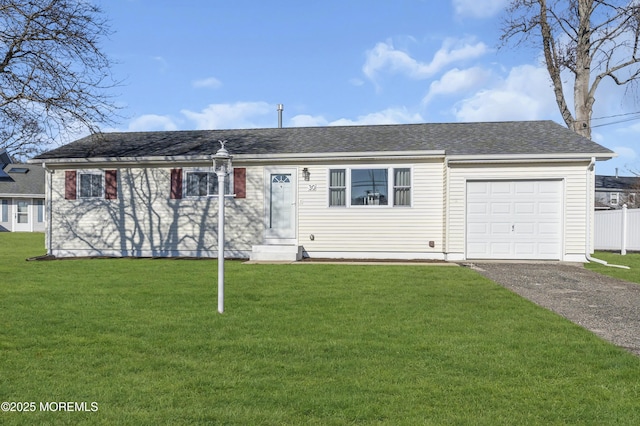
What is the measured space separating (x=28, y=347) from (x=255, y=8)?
1075cm

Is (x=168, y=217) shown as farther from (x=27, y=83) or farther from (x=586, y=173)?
(x=586, y=173)

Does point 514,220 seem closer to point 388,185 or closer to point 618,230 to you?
point 388,185

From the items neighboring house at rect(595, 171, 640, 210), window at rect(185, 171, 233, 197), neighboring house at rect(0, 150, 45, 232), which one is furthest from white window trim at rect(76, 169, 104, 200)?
neighboring house at rect(595, 171, 640, 210)

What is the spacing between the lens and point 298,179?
13961mm

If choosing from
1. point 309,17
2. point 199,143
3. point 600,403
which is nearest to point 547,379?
point 600,403

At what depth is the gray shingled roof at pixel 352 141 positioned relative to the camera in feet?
43.2

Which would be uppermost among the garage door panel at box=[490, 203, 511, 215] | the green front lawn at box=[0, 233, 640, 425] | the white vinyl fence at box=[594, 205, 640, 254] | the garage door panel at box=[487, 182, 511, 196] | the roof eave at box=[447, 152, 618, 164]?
the roof eave at box=[447, 152, 618, 164]

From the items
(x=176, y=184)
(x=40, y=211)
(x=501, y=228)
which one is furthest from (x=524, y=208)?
(x=40, y=211)

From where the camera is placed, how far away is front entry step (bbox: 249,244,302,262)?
13172 mm

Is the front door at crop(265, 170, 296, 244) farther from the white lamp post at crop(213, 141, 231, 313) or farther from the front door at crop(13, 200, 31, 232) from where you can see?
the front door at crop(13, 200, 31, 232)

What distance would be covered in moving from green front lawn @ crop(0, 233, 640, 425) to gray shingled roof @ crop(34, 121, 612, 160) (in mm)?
6766

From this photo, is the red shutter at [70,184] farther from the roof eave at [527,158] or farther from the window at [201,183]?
the roof eave at [527,158]

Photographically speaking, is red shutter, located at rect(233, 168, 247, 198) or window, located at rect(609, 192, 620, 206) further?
window, located at rect(609, 192, 620, 206)

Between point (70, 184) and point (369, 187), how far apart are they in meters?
9.61
